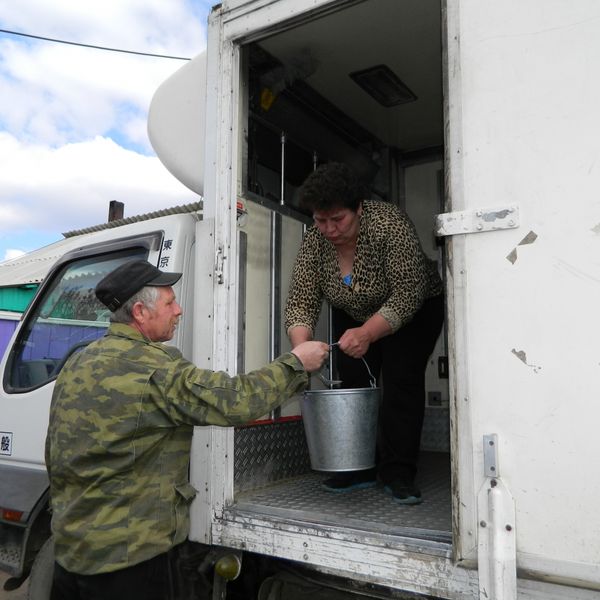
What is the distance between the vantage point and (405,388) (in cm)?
273

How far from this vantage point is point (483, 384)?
1.66m

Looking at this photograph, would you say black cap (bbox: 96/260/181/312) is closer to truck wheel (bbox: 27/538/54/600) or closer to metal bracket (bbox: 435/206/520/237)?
metal bracket (bbox: 435/206/520/237)

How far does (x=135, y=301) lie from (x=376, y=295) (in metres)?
1.20

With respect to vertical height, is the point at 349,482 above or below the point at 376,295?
below

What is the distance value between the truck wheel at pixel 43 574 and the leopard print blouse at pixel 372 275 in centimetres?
144

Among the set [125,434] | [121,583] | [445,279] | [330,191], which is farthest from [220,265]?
[121,583]

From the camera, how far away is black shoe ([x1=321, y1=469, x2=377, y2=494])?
2.66 metres

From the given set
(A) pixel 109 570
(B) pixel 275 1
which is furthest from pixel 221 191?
(A) pixel 109 570

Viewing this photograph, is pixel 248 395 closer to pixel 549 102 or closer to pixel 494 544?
pixel 494 544

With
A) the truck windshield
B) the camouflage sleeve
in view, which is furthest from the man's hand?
the truck windshield

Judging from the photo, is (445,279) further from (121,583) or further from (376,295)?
(121,583)

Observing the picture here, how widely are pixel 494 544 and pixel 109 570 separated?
1.17m

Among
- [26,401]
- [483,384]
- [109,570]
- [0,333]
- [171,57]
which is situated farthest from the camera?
[171,57]

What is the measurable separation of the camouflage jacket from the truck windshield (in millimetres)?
1051
